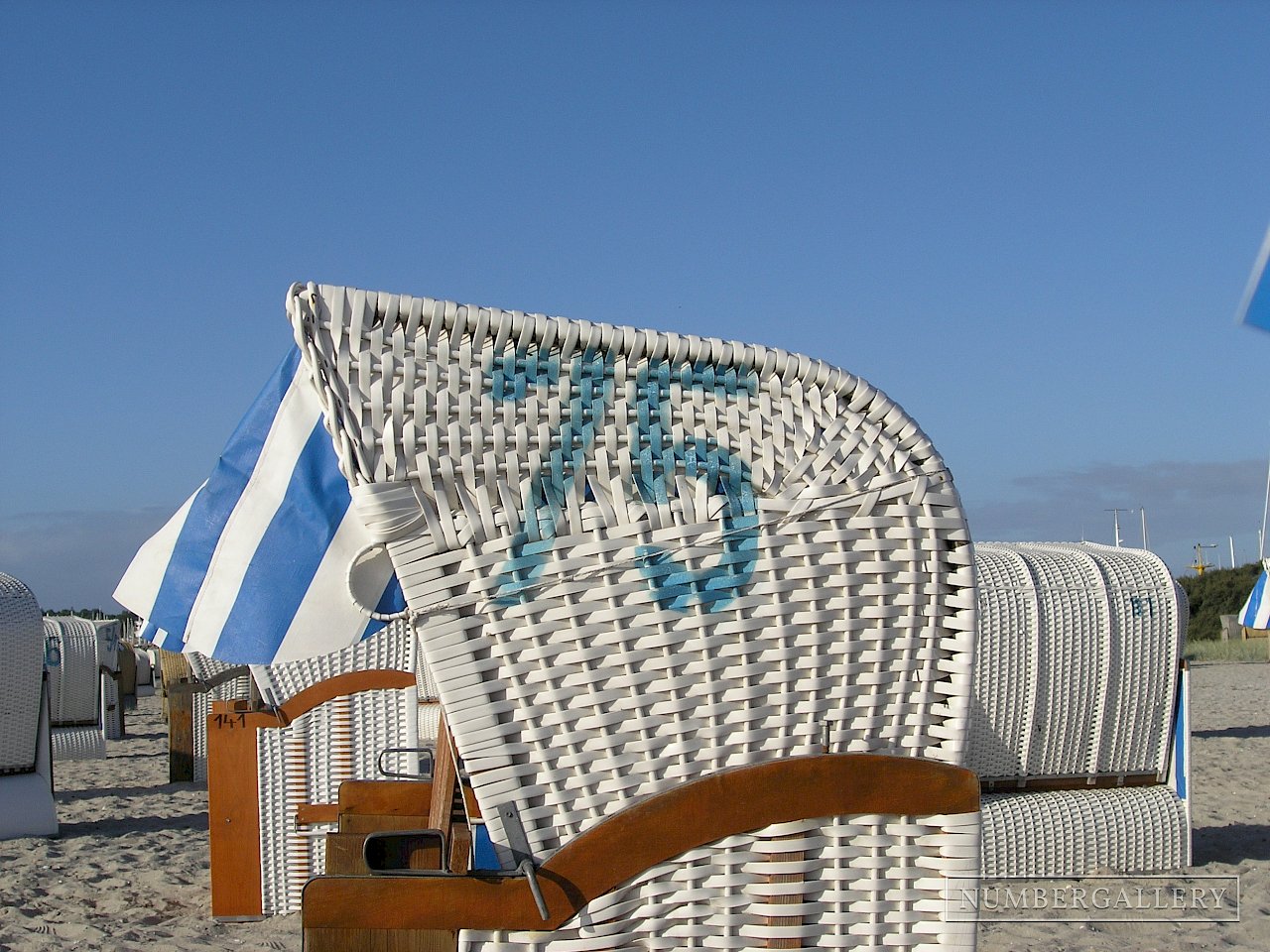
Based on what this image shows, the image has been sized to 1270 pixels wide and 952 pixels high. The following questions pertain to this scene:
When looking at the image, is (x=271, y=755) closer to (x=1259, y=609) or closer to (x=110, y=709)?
(x=110, y=709)

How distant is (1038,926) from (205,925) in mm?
4081

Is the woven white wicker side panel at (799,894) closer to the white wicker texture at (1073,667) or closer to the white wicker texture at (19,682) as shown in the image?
the white wicker texture at (1073,667)

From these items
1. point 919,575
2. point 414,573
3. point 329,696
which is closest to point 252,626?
point 414,573

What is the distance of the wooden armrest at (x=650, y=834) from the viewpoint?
1694mm

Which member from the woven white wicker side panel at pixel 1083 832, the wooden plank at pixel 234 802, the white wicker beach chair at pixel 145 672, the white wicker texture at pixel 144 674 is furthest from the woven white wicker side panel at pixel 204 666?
the white wicker texture at pixel 144 674

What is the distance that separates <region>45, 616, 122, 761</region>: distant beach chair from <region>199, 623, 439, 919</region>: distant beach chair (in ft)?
37.9

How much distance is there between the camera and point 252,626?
7.18ft

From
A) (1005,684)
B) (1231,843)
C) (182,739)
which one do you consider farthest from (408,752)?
(182,739)

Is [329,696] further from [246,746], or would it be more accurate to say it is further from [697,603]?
[697,603]

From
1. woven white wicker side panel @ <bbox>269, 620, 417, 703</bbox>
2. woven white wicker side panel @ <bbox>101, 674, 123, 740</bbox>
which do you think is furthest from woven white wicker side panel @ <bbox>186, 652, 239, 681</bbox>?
woven white wicker side panel @ <bbox>101, 674, 123, 740</bbox>

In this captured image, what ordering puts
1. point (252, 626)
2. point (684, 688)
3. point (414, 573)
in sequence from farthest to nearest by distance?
1. point (252, 626)
2. point (684, 688)
3. point (414, 573)

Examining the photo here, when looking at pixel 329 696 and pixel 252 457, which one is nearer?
pixel 252 457

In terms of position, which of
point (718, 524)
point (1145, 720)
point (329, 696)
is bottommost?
point (1145, 720)

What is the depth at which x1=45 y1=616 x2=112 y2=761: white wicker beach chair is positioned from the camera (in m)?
16.0
